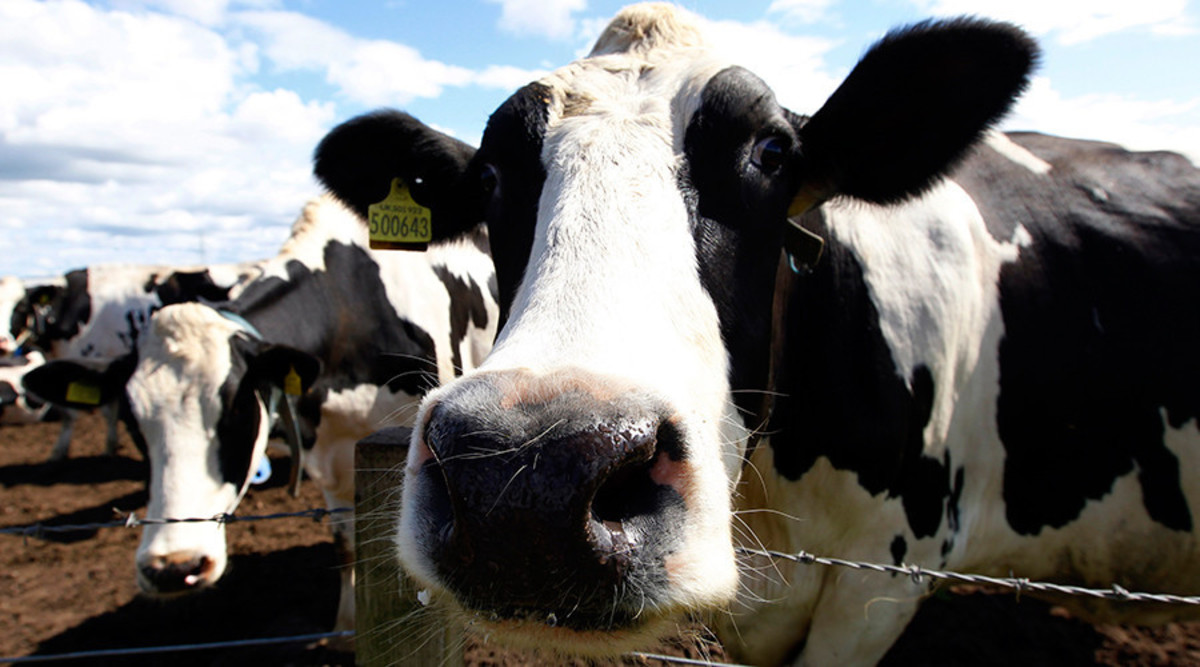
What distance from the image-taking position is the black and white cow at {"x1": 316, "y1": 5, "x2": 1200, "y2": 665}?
1.09 m

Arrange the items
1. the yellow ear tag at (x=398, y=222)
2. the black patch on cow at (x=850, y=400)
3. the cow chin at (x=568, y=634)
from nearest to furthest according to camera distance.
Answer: the cow chin at (x=568, y=634)
the black patch on cow at (x=850, y=400)
the yellow ear tag at (x=398, y=222)

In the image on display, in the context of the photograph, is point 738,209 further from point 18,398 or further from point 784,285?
point 18,398

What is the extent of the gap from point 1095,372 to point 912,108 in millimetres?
1415

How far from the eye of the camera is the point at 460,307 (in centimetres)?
571

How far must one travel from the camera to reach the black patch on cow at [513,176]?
1.84m

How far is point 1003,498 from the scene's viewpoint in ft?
8.91

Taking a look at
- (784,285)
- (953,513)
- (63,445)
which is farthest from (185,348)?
(63,445)

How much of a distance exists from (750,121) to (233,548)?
6.02 metres

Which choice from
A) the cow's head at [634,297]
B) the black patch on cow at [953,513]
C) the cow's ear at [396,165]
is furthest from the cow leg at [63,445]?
the black patch on cow at [953,513]

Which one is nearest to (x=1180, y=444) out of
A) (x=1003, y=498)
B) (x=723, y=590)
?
(x=1003, y=498)

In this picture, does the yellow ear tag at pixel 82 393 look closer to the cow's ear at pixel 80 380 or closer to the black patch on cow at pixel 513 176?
the cow's ear at pixel 80 380

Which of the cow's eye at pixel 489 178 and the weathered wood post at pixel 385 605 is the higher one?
the cow's eye at pixel 489 178

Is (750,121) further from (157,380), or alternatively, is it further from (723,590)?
(157,380)

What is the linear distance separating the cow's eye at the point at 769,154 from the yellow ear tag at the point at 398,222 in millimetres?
1627
